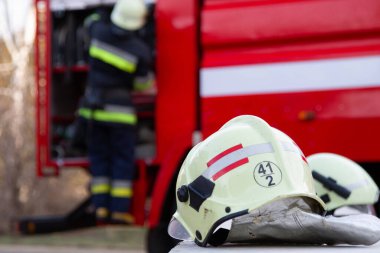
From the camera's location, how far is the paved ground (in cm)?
859

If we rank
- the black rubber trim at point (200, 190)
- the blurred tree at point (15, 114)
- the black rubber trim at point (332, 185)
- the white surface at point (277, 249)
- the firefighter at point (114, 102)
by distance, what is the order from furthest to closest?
the blurred tree at point (15, 114)
the firefighter at point (114, 102)
the black rubber trim at point (332, 185)
the black rubber trim at point (200, 190)
the white surface at point (277, 249)

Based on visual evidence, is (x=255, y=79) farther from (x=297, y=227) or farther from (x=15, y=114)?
(x=15, y=114)

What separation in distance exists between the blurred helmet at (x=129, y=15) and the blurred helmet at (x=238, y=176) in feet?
10.4

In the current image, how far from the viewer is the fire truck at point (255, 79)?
15.5ft

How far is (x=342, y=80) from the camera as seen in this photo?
4734 mm

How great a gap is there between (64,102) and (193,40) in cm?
143

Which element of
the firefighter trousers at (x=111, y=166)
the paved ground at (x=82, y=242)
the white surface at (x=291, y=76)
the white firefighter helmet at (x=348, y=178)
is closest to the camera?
the white firefighter helmet at (x=348, y=178)

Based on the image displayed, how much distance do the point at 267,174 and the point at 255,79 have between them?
2.92 metres

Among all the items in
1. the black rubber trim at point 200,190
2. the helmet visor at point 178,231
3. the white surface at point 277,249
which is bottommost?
the helmet visor at point 178,231

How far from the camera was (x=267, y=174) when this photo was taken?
2.04 metres

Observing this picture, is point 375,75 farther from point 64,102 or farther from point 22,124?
point 22,124

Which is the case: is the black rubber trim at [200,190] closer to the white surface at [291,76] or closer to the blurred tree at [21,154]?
the white surface at [291,76]

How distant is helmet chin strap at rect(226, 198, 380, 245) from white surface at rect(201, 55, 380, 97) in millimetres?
2686

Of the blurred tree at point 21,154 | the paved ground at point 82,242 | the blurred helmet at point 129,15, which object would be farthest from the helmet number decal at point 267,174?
the blurred tree at point 21,154
